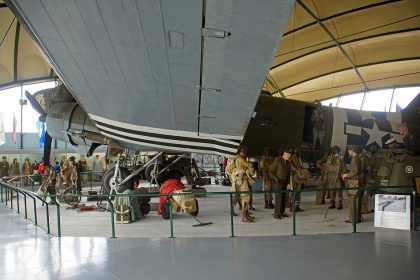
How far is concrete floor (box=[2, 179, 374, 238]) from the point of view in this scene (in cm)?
610

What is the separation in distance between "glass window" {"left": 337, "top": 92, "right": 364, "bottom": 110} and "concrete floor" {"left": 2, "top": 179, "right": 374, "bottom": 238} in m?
22.3

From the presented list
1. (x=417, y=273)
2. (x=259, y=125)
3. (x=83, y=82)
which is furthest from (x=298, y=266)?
(x=259, y=125)

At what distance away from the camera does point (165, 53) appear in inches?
155

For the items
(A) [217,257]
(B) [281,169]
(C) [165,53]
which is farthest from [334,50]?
(C) [165,53]

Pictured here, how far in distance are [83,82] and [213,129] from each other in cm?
232

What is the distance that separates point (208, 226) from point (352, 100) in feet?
84.7

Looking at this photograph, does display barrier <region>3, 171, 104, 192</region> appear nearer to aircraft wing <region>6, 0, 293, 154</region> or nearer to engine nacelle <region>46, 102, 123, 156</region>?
engine nacelle <region>46, 102, 123, 156</region>

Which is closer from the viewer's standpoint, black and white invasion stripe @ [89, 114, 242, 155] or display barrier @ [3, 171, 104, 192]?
black and white invasion stripe @ [89, 114, 242, 155]

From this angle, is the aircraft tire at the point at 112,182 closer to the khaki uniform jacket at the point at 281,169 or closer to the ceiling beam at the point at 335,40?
the khaki uniform jacket at the point at 281,169

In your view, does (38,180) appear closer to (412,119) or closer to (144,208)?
(144,208)

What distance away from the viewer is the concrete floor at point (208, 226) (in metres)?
6.10

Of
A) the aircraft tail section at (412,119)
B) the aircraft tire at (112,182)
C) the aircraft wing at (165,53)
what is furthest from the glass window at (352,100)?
the aircraft wing at (165,53)

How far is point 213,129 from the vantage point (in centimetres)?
647

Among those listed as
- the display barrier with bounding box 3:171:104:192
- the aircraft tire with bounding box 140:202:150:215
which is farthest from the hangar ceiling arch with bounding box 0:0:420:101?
the aircraft tire with bounding box 140:202:150:215
